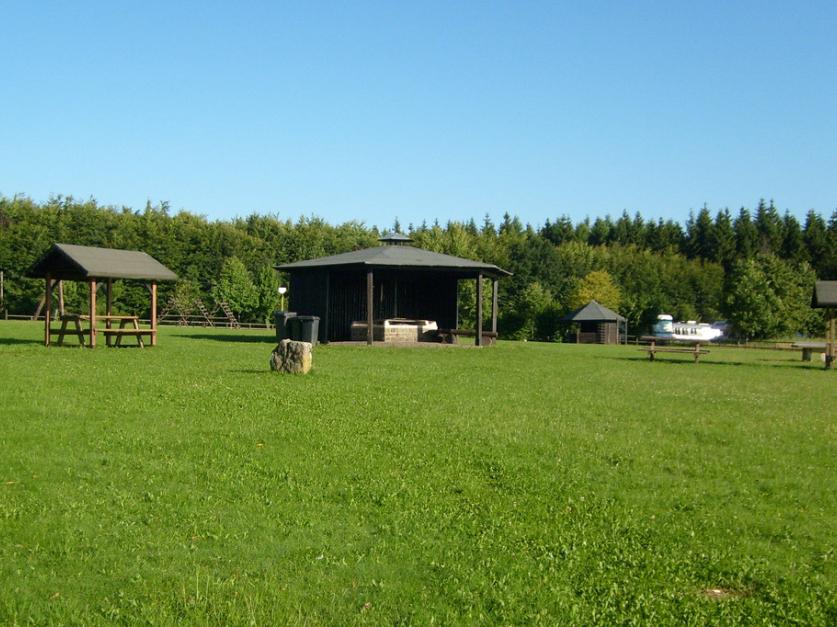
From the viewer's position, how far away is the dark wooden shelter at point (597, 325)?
52562 millimetres

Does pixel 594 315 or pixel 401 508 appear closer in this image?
pixel 401 508

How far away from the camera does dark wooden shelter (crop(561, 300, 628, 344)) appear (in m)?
52.6

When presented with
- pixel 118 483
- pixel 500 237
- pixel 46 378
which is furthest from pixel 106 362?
pixel 500 237

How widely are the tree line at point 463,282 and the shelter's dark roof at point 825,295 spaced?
2761 cm

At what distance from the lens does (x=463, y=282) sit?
57.7 meters

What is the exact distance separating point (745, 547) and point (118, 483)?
4981 mm

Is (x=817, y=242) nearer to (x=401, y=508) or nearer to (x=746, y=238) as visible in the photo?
(x=746, y=238)

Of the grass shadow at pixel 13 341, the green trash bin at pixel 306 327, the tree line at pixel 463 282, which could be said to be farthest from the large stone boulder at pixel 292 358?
the tree line at pixel 463 282

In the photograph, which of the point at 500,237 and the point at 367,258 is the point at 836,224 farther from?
the point at 367,258

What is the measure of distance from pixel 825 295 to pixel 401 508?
25.8 metres

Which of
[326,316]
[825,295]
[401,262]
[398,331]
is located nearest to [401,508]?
[401,262]

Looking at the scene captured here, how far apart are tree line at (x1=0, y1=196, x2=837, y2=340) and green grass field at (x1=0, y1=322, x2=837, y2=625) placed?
41405 mm

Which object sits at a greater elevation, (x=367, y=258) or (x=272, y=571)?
(x=367, y=258)

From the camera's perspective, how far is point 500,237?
80.5 m
